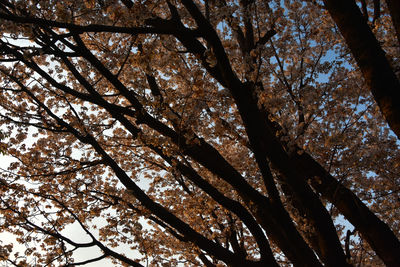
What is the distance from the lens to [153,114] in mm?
4445

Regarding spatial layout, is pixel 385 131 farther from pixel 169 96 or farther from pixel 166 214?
pixel 166 214

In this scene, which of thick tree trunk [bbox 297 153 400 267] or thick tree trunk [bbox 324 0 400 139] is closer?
thick tree trunk [bbox 324 0 400 139]

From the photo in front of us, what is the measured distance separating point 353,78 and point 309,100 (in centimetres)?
321

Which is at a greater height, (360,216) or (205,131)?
(205,131)

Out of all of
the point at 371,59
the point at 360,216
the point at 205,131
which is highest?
the point at 205,131

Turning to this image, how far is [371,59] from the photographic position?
2.71m

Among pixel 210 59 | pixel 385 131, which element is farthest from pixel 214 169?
pixel 385 131

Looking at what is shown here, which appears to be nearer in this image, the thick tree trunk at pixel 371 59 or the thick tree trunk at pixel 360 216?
the thick tree trunk at pixel 371 59

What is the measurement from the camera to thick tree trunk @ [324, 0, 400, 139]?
2.60 metres

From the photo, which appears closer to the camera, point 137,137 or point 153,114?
point 153,114

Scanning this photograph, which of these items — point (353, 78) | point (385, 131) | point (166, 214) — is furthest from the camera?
point (385, 131)

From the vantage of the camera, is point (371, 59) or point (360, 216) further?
point (360, 216)

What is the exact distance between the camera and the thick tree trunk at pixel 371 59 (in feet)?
8.52

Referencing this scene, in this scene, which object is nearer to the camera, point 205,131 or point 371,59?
point 371,59
